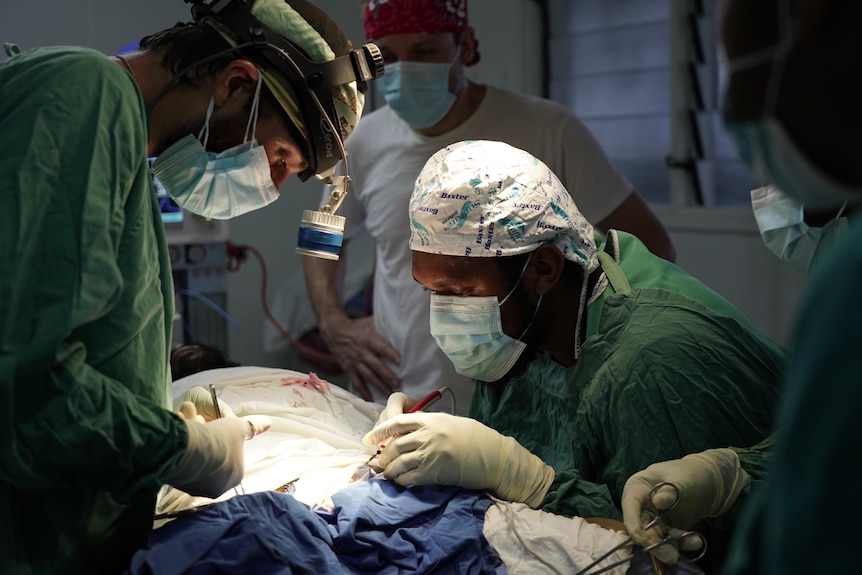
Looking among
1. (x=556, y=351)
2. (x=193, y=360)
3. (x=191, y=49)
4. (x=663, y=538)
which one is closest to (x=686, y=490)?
(x=663, y=538)

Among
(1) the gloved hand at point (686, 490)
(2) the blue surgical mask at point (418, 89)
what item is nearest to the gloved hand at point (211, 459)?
(1) the gloved hand at point (686, 490)

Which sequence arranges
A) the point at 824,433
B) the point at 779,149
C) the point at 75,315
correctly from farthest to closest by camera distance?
the point at 75,315
the point at 779,149
the point at 824,433

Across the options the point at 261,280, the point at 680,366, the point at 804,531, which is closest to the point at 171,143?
the point at 680,366

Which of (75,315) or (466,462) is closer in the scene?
(75,315)

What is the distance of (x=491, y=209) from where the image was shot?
1.87 meters

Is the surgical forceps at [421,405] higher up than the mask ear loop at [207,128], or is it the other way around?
the mask ear loop at [207,128]

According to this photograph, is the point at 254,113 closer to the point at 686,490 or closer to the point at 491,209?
the point at 491,209

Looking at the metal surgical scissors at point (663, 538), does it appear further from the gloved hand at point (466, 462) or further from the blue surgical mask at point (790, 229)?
the blue surgical mask at point (790, 229)

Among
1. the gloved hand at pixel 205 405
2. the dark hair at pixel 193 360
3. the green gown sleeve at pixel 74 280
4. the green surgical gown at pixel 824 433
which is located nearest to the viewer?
the green surgical gown at pixel 824 433

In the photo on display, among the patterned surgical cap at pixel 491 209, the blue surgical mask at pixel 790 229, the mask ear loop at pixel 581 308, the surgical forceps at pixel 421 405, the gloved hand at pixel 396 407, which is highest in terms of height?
the patterned surgical cap at pixel 491 209

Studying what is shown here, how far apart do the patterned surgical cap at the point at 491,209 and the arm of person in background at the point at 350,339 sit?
120 centimetres

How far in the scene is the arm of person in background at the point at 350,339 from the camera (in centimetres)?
310

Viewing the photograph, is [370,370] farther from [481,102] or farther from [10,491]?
[10,491]

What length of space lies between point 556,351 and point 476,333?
0.21 metres
